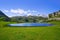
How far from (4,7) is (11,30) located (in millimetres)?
878

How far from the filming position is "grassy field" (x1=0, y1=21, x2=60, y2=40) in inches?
139

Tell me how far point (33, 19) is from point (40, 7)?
0.51 meters

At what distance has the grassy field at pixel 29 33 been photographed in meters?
3.54

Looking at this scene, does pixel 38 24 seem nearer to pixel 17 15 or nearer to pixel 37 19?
pixel 37 19

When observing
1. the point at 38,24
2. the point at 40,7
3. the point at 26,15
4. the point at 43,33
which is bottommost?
the point at 43,33

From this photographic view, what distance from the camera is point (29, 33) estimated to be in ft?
12.1

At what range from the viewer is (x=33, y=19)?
4.13m

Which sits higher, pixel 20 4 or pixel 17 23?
pixel 20 4

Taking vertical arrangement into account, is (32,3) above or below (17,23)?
above

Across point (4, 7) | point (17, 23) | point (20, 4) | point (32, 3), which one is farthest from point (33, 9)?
point (4, 7)

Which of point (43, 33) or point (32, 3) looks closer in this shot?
point (43, 33)

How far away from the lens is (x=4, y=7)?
4.02 metres

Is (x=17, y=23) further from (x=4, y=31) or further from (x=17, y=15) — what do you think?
(x=4, y=31)

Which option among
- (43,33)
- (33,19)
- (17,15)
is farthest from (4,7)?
(43,33)
